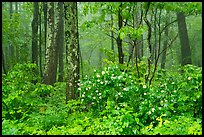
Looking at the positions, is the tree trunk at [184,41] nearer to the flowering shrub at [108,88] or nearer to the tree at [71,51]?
the tree at [71,51]

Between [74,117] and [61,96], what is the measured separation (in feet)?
10.5

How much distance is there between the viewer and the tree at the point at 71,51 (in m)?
7.25

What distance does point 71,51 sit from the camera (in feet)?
23.9

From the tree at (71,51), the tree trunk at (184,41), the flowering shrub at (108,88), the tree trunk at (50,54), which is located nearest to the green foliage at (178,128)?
the flowering shrub at (108,88)

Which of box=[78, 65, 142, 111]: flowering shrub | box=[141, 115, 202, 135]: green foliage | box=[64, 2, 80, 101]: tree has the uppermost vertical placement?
box=[64, 2, 80, 101]: tree

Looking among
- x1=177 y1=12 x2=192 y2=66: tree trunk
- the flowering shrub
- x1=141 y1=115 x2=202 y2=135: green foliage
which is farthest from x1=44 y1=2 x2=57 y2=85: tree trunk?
x1=177 y1=12 x2=192 y2=66: tree trunk

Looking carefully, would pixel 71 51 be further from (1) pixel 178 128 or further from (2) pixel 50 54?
(1) pixel 178 128

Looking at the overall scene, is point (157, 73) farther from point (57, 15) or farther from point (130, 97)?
point (57, 15)

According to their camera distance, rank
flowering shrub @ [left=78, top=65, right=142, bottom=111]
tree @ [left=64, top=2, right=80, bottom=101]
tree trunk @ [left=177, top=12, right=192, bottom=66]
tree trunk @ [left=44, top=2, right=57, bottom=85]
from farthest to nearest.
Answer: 1. tree trunk @ [left=177, top=12, right=192, bottom=66]
2. tree trunk @ [left=44, top=2, right=57, bottom=85]
3. tree @ [left=64, top=2, right=80, bottom=101]
4. flowering shrub @ [left=78, top=65, right=142, bottom=111]

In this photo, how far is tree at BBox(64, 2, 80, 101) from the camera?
7246 mm

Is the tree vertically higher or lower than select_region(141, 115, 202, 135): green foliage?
higher

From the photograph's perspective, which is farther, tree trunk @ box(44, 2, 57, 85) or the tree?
tree trunk @ box(44, 2, 57, 85)

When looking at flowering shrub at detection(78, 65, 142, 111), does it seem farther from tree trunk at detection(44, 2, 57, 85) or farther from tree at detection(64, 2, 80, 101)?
tree trunk at detection(44, 2, 57, 85)

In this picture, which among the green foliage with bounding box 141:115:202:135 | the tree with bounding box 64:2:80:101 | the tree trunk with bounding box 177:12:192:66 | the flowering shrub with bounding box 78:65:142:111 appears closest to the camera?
the green foliage with bounding box 141:115:202:135
